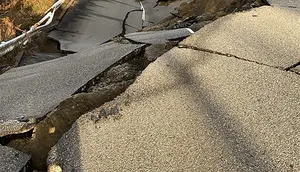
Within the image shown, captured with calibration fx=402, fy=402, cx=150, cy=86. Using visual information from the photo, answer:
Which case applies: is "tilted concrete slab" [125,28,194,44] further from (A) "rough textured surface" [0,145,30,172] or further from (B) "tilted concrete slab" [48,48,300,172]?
(A) "rough textured surface" [0,145,30,172]

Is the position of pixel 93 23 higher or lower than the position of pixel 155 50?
lower

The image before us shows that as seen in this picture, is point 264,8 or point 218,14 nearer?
point 264,8

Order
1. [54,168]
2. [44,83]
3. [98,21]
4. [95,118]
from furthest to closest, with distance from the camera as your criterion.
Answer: [98,21], [44,83], [95,118], [54,168]

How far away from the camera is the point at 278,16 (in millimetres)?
4430

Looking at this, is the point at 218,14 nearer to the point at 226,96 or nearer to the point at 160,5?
the point at 226,96

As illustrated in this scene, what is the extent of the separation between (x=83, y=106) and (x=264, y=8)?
105 inches

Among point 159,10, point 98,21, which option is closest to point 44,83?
point 98,21

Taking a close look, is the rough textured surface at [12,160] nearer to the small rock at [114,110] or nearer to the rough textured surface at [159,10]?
the small rock at [114,110]

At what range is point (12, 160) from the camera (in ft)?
8.66

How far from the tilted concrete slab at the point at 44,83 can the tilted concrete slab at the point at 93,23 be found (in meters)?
2.02

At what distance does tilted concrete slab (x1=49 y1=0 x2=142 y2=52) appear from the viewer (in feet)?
23.4

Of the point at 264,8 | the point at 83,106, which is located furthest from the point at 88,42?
the point at 83,106

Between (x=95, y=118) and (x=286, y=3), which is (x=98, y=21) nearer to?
(x=286, y=3)

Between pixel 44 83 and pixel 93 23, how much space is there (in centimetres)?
402
